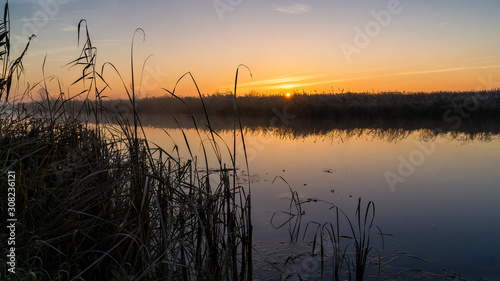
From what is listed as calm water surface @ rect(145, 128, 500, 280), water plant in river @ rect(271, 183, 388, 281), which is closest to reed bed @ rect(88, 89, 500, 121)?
calm water surface @ rect(145, 128, 500, 280)

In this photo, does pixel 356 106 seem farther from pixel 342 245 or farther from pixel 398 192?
pixel 342 245

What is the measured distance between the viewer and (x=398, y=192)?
454 centimetres

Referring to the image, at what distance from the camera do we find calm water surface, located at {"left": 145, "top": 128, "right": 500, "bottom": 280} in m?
2.86

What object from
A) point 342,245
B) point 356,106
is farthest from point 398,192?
point 356,106

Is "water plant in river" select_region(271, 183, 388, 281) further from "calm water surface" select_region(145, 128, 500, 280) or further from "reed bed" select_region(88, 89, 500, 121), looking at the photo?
"reed bed" select_region(88, 89, 500, 121)

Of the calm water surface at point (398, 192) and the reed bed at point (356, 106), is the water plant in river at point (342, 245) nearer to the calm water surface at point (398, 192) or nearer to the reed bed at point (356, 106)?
the calm water surface at point (398, 192)

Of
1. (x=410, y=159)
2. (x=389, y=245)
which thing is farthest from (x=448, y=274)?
(x=410, y=159)

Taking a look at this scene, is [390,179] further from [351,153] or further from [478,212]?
[351,153]

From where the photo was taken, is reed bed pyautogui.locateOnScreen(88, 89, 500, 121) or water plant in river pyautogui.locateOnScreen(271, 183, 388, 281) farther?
reed bed pyautogui.locateOnScreen(88, 89, 500, 121)

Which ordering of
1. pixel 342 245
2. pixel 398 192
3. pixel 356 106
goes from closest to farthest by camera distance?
1. pixel 342 245
2. pixel 398 192
3. pixel 356 106

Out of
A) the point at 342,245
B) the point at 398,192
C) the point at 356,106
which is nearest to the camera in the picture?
the point at 342,245

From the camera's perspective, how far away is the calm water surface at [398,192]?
286 cm

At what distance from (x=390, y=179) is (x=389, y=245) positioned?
7.52 ft

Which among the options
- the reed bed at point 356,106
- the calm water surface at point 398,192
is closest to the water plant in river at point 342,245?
the calm water surface at point 398,192
